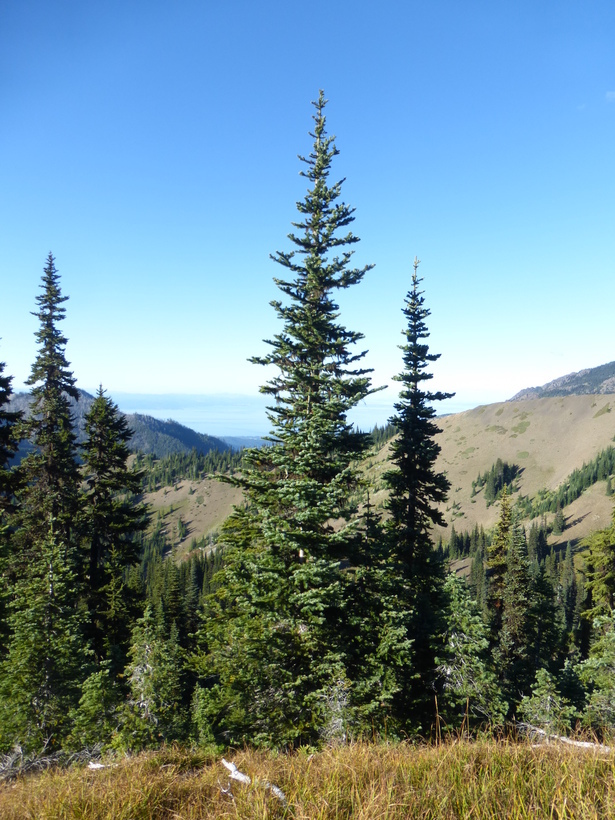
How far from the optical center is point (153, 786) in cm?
434

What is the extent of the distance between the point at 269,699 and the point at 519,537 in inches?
1036

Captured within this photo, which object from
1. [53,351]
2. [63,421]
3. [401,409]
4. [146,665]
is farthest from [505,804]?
[53,351]

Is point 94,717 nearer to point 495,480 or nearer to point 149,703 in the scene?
point 149,703

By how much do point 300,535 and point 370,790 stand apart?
7.83 metres

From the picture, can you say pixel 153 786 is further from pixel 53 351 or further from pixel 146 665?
pixel 53 351

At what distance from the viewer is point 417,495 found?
57.8 feet

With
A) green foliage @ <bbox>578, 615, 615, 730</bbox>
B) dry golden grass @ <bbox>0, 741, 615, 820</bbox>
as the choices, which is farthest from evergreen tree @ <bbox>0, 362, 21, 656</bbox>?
green foliage @ <bbox>578, 615, 615, 730</bbox>

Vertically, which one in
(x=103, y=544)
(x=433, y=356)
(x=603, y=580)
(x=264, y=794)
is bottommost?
(x=603, y=580)

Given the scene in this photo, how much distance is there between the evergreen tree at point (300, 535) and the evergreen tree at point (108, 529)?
1059 centimetres

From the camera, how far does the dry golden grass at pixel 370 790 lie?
145 inches

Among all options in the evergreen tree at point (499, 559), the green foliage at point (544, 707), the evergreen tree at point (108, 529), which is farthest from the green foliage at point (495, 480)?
the green foliage at point (544, 707)

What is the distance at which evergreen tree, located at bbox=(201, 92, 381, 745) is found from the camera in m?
11.0

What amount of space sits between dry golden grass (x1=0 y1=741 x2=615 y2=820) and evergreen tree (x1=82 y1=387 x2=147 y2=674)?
18622 mm

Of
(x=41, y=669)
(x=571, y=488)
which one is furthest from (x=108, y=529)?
(x=571, y=488)
